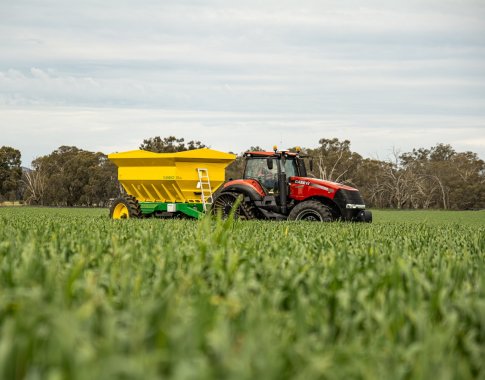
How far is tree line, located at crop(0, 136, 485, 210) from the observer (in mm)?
78625

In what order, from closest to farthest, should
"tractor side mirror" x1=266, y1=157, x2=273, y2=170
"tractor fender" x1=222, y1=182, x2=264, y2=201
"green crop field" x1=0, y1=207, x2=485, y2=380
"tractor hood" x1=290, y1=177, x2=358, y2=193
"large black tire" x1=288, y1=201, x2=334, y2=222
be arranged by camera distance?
"green crop field" x1=0, y1=207, x2=485, y2=380 < "large black tire" x1=288, y1=201, x2=334, y2=222 < "tractor side mirror" x1=266, y1=157, x2=273, y2=170 < "tractor hood" x1=290, y1=177, x2=358, y2=193 < "tractor fender" x1=222, y1=182, x2=264, y2=201

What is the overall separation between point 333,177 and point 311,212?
69676 millimetres

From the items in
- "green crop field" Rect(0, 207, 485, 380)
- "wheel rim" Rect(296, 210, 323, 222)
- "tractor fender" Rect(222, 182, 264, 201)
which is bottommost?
"green crop field" Rect(0, 207, 485, 380)

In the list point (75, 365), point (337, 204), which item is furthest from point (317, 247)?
point (337, 204)

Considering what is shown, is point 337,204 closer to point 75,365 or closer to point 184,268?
point 184,268

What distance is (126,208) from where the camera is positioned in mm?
19469

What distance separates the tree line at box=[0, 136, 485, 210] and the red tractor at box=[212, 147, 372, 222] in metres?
54.5

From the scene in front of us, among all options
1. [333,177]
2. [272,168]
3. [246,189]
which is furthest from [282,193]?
[333,177]

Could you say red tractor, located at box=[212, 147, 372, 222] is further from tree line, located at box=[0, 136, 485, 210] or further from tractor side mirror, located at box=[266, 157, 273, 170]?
tree line, located at box=[0, 136, 485, 210]

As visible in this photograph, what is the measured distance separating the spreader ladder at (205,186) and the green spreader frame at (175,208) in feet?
0.84

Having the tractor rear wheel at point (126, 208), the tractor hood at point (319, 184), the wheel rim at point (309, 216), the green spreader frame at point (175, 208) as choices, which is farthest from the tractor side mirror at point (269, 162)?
the tractor rear wheel at point (126, 208)

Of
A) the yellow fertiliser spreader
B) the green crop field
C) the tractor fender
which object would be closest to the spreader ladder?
the yellow fertiliser spreader

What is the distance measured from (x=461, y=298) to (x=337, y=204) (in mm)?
13954

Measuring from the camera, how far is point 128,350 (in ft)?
7.12
